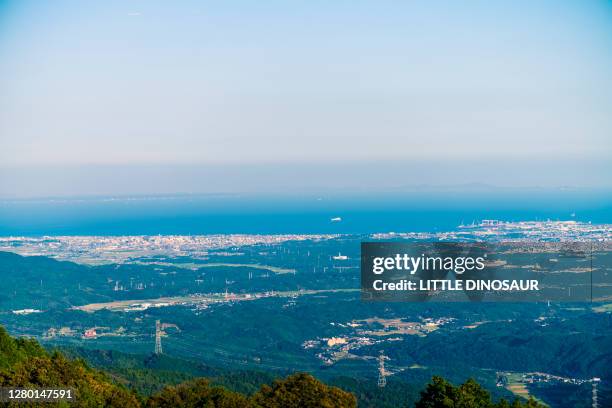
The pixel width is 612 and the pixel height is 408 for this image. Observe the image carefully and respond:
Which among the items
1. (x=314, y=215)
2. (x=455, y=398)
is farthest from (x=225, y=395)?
(x=314, y=215)

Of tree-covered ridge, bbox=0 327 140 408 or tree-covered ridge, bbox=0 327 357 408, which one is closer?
tree-covered ridge, bbox=0 327 140 408

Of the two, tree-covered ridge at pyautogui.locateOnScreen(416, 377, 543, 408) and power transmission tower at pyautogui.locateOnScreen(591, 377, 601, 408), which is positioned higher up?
tree-covered ridge at pyautogui.locateOnScreen(416, 377, 543, 408)

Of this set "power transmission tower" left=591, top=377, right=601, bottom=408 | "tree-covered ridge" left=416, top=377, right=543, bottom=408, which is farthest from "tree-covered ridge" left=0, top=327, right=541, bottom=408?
"power transmission tower" left=591, top=377, right=601, bottom=408

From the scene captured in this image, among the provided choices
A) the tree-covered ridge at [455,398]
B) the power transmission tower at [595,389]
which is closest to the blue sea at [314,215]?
the power transmission tower at [595,389]

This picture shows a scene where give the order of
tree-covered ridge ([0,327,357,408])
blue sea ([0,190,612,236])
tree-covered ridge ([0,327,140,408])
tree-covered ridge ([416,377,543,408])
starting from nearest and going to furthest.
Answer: tree-covered ridge ([0,327,140,408])
tree-covered ridge ([0,327,357,408])
tree-covered ridge ([416,377,543,408])
blue sea ([0,190,612,236])

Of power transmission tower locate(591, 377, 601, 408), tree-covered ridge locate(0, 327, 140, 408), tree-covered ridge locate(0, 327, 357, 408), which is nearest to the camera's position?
tree-covered ridge locate(0, 327, 140, 408)

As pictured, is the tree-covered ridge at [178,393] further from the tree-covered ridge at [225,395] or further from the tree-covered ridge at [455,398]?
the tree-covered ridge at [455,398]

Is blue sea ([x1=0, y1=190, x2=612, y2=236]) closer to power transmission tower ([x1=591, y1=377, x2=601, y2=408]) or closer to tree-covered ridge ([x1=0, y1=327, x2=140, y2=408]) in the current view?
power transmission tower ([x1=591, y1=377, x2=601, y2=408])

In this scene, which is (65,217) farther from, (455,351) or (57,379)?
(57,379)

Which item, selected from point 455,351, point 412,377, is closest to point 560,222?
point 455,351
